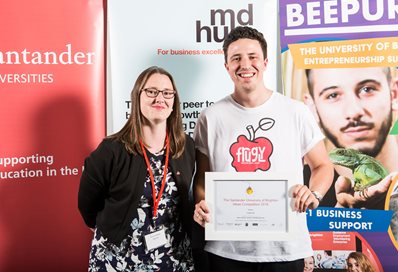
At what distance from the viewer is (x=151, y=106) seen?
181 centimetres

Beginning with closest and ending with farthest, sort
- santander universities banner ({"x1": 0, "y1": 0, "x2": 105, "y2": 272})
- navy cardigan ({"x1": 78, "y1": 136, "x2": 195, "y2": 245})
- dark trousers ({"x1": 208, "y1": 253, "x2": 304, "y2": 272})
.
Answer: navy cardigan ({"x1": 78, "y1": 136, "x2": 195, "y2": 245})
dark trousers ({"x1": 208, "y1": 253, "x2": 304, "y2": 272})
santander universities banner ({"x1": 0, "y1": 0, "x2": 105, "y2": 272})

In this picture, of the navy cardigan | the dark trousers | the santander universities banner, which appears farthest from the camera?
the santander universities banner

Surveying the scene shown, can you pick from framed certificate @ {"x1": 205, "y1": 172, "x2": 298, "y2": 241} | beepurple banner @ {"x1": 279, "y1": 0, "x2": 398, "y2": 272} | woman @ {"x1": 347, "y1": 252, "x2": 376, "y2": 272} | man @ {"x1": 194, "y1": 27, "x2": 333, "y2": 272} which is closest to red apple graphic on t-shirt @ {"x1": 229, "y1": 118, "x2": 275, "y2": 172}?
man @ {"x1": 194, "y1": 27, "x2": 333, "y2": 272}

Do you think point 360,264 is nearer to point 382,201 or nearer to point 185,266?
point 382,201

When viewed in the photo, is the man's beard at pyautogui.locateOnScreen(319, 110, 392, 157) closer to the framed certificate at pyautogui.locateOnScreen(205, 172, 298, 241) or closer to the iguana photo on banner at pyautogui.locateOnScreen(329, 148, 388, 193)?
the iguana photo on banner at pyautogui.locateOnScreen(329, 148, 388, 193)

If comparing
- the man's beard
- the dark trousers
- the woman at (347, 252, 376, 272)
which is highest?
the man's beard

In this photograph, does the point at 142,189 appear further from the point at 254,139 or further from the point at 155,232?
the point at 254,139

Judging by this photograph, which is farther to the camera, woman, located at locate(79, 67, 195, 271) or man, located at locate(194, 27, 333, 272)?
man, located at locate(194, 27, 333, 272)

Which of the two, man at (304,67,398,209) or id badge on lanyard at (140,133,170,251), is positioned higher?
man at (304,67,398,209)

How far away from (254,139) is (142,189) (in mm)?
559

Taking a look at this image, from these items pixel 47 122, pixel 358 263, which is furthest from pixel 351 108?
pixel 47 122

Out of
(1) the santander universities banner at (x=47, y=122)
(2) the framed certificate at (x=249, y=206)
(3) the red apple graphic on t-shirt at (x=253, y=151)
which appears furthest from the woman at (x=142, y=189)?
(1) the santander universities banner at (x=47, y=122)

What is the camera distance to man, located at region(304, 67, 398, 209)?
2365 mm

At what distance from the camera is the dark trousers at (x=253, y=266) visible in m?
1.90
